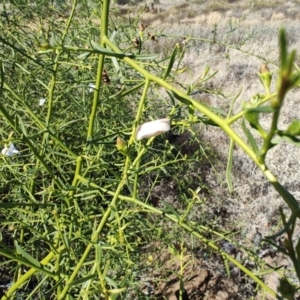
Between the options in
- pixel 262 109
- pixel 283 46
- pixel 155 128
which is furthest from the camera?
pixel 155 128

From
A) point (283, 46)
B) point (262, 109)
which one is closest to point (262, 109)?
point (262, 109)

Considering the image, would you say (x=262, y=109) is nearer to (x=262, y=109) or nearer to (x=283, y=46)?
(x=262, y=109)

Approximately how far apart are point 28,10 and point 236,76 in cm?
364

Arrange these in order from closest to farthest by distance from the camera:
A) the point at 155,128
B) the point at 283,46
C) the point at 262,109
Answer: the point at 283,46
the point at 262,109
the point at 155,128

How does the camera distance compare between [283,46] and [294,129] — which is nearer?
[283,46]

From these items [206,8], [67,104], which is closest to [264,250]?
[67,104]

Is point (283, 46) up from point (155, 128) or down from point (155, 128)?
up

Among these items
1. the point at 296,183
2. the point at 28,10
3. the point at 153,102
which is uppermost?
the point at 28,10

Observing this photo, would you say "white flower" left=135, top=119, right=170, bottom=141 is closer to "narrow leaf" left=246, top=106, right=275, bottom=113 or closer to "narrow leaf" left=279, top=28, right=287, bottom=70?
"narrow leaf" left=246, top=106, right=275, bottom=113

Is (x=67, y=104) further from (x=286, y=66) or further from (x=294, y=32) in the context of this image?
(x=294, y=32)

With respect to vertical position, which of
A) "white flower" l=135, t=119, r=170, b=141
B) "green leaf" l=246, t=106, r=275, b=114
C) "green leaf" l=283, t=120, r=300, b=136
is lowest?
"white flower" l=135, t=119, r=170, b=141

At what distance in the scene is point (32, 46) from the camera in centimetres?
205

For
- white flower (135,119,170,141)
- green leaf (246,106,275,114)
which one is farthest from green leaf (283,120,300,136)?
white flower (135,119,170,141)

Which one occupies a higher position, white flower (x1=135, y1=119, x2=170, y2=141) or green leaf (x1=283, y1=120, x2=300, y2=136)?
green leaf (x1=283, y1=120, x2=300, y2=136)
